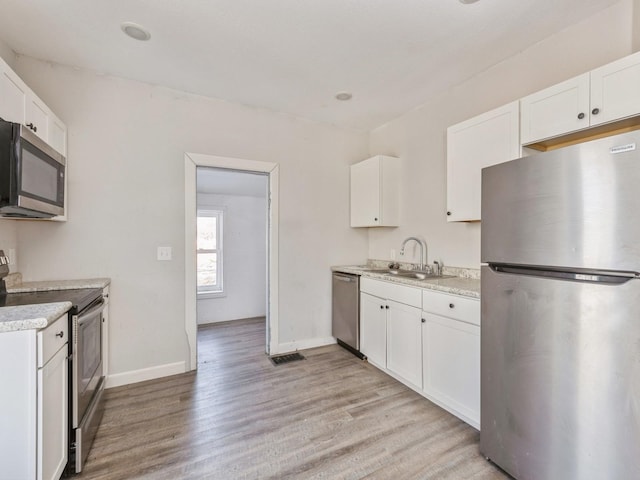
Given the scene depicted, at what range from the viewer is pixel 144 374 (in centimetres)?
268

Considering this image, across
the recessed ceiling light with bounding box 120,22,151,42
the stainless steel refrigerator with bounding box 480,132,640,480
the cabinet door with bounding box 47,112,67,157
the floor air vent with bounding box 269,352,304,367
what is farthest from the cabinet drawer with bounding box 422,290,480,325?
the cabinet door with bounding box 47,112,67,157

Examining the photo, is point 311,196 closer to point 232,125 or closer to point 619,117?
point 232,125

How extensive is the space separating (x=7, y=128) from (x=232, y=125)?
6.13 ft

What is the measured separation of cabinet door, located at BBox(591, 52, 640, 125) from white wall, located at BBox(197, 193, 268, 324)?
3957 mm

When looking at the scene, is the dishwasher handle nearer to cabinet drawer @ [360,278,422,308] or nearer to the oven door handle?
cabinet drawer @ [360,278,422,308]

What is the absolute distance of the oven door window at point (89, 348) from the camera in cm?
171

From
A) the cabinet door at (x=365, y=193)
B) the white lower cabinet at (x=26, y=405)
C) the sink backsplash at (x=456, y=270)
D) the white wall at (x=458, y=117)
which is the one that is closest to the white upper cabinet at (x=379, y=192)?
the cabinet door at (x=365, y=193)

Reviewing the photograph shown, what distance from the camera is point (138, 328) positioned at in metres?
2.68

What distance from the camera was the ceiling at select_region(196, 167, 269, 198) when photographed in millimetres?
3820

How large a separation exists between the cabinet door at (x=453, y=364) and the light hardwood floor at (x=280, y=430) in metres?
0.13

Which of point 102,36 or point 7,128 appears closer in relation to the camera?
point 7,128

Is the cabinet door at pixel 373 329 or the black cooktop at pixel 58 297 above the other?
the black cooktop at pixel 58 297

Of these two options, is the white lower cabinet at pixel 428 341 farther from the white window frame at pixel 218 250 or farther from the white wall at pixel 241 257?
the white window frame at pixel 218 250

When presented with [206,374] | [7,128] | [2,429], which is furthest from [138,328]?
[7,128]
